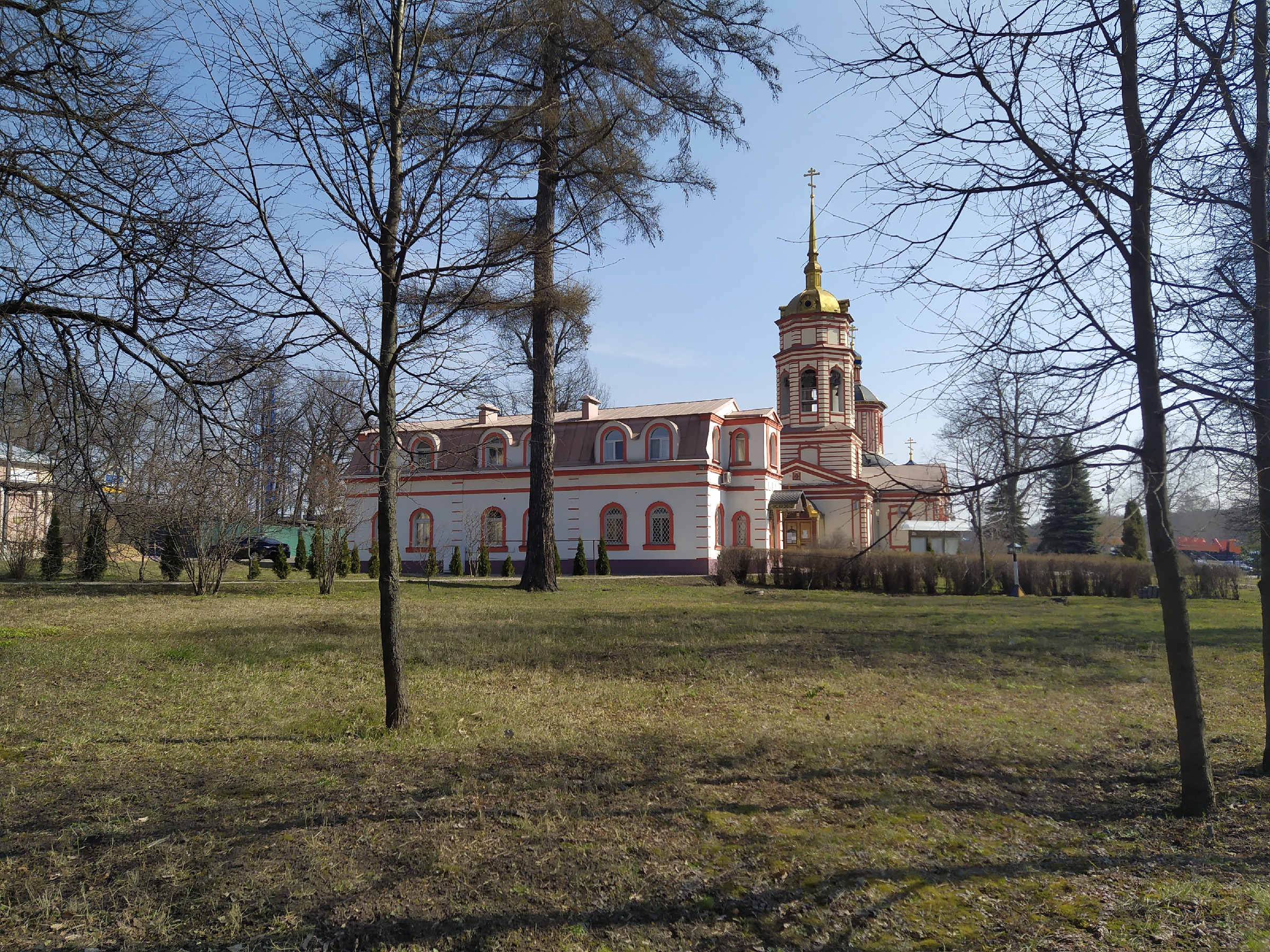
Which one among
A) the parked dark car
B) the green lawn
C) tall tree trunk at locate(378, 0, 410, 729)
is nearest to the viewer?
the green lawn

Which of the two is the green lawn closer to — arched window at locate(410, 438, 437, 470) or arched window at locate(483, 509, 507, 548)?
arched window at locate(410, 438, 437, 470)

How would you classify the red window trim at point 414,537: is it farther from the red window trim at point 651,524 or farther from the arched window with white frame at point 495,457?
the red window trim at point 651,524

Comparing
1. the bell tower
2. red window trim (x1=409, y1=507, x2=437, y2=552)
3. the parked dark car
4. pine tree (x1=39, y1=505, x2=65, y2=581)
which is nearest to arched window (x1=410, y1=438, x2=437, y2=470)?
the parked dark car

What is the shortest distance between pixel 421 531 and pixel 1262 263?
100ft

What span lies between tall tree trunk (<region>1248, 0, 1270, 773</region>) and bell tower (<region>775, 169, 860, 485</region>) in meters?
33.4

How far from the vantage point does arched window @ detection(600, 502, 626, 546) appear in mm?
30297

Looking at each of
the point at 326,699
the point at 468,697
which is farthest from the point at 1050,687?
the point at 326,699

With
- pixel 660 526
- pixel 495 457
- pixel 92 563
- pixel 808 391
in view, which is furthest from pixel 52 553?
pixel 808 391

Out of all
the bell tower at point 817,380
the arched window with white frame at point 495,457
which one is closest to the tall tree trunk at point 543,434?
the arched window with white frame at point 495,457

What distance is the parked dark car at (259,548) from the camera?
60.5 ft

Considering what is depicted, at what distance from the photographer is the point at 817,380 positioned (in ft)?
128

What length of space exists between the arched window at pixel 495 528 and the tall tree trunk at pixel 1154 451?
28187 millimetres

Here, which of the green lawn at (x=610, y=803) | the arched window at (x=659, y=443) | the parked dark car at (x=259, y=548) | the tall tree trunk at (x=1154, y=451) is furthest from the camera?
the arched window at (x=659, y=443)

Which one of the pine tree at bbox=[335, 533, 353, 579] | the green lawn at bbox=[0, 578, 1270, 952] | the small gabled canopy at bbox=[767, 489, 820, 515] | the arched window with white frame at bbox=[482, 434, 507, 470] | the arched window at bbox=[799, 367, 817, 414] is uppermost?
the arched window at bbox=[799, 367, 817, 414]
